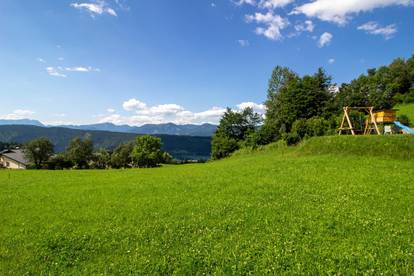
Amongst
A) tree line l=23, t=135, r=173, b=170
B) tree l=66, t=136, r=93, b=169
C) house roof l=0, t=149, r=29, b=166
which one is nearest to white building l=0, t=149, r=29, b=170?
house roof l=0, t=149, r=29, b=166

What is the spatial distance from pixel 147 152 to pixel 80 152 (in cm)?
2736

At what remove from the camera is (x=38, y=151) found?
311 ft

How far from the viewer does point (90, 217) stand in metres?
11.2

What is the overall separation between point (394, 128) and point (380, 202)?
28.0 meters

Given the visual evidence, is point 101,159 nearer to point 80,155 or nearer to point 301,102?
point 80,155

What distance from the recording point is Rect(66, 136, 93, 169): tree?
101 metres

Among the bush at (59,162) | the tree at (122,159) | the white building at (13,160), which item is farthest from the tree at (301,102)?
the white building at (13,160)

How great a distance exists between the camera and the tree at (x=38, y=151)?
308ft

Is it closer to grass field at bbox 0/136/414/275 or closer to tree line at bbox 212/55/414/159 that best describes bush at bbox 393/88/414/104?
tree line at bbox 212/55/414/159

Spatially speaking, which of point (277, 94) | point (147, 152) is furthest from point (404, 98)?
point (147, 152)

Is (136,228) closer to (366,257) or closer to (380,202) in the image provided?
(366,257)

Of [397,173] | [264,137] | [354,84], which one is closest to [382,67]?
[354,84]

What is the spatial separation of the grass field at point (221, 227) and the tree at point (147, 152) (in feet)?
258

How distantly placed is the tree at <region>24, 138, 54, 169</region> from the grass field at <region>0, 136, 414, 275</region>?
90679 mm
